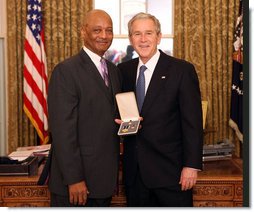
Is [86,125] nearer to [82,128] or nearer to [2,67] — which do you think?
[82,128]

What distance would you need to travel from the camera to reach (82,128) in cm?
130

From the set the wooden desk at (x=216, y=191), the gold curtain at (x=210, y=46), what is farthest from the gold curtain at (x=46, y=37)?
the wooden desk at (x=216, y=191)

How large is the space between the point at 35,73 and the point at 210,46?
3.37 feet

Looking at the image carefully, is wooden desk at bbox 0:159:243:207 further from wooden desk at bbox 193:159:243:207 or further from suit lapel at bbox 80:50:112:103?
suit lapel at bbox 80:50:112:103

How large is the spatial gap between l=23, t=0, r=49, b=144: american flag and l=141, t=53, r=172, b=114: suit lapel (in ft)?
3.27

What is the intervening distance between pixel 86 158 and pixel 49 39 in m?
1.26

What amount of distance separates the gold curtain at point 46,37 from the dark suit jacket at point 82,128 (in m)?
1.09

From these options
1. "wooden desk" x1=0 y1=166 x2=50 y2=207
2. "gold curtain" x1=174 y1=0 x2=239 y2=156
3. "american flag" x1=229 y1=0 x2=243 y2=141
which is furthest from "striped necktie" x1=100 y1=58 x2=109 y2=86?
"gold curtain" x1=174 y1=0 x2=239 y2=156

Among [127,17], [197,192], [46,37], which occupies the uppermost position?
[127,17]

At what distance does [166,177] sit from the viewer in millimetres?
1389

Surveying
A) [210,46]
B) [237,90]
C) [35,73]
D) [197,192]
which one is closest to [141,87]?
[197,192]

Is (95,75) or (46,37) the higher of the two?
(46,37)

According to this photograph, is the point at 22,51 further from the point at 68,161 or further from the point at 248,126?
the point at 248,126

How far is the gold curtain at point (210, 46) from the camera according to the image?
2.41 m
